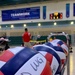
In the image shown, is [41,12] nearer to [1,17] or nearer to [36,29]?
[36,29]

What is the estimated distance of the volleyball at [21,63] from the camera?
795 millimetres

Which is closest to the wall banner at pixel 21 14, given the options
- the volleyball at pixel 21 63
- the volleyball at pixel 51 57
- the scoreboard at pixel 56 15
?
the scoreboard at pixel 56 15

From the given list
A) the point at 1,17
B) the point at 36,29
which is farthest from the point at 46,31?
the point at 1,17

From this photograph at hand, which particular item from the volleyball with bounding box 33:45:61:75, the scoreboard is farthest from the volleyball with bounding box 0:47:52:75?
the scoreboard

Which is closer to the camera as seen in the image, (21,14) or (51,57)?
(51,57)

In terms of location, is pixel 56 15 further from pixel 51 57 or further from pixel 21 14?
pixel 51 57

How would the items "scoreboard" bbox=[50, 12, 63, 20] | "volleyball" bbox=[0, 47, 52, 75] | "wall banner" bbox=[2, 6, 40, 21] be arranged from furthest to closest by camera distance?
"wall banner" bbox=[2, 6, 40, 21] < "scoreboard" bbox=[50, 12, 63, 20] < "volleyball" bbox=[0, 47, 52, 75]

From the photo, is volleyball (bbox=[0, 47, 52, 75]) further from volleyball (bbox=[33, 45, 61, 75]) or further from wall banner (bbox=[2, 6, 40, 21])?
wall banner (bbox=[2, 6, 40, 21])

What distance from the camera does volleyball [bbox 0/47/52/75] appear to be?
80cm

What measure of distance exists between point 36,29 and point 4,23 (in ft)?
13.5

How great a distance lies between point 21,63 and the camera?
0.85m

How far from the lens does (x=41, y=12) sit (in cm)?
1916

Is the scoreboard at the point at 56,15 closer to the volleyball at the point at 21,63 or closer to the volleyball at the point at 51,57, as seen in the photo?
the volleyball at the point at 51,57

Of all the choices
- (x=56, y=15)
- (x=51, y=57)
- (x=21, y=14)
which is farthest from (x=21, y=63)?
(x=21, y=14)
